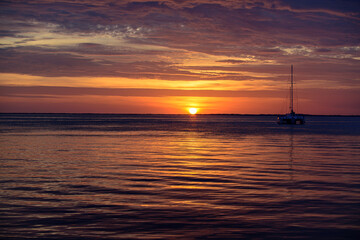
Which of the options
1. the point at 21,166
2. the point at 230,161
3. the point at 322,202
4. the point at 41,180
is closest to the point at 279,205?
the point at 322,202

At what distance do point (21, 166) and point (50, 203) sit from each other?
1118 cm

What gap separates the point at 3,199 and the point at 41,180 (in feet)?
14.3

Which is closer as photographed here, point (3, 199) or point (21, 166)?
point (3, 199)

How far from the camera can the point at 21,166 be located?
24.9 meters

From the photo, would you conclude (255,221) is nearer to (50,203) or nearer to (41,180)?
(50,203)

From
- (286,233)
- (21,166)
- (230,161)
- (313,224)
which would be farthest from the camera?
(230,161)

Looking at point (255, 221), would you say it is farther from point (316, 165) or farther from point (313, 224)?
point (316, 165)

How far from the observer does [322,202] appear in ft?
50.0

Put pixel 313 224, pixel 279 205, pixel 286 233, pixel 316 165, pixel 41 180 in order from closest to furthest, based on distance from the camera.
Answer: pixel 286 233 < pixel 313 224 < pixel 279 205 < pixel 41 180 < pixel 316 165

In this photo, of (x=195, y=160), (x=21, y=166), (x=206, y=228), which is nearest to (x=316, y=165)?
(x=195, y=160)

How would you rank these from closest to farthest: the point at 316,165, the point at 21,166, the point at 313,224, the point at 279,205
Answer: the point at 313,224, the point at 279,205, the point at 21,166, the point at 316,165

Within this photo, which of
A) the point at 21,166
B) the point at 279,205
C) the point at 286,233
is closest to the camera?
the point at 286,233

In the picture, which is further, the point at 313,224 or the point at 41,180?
the point at 41,180

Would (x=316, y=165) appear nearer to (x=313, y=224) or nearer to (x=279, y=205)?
(x=279, y=205)
